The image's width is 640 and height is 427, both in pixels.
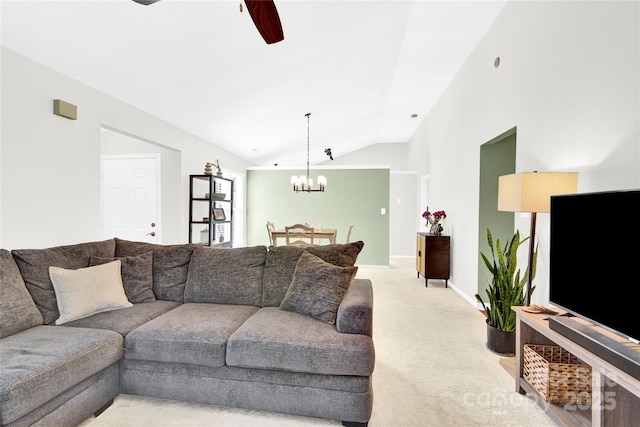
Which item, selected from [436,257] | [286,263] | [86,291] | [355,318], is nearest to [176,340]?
[86,291]

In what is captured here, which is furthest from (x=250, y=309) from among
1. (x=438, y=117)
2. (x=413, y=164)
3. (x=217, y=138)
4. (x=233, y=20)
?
(x=413, y=164)

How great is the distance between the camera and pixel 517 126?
3021 mm

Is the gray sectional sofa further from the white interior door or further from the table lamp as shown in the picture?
the white interior door

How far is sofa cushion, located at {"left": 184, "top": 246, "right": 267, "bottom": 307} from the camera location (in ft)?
8.09

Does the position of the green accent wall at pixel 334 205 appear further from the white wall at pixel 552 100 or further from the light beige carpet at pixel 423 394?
the light beige carpet at pixel 423 394

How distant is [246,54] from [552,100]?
280 centimetres

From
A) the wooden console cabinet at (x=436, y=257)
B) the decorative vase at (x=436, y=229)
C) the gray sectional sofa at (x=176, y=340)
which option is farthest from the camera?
the decorative vase at (x=436, y=229)

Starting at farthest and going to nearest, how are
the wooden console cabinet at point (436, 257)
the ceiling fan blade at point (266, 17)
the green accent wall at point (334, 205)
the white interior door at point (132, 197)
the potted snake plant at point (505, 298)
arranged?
the green accent wall at point (334, 205), the wooden console cabinet at point (436, 257), the white interior door at point (132, 197), the potted snake plant at point (505, 298), the ceiling fan blade at point (266, 17)

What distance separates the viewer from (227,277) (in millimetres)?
2498

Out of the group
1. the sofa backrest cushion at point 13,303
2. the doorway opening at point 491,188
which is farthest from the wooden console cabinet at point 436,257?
the sofa backrest cushion at point 13,303

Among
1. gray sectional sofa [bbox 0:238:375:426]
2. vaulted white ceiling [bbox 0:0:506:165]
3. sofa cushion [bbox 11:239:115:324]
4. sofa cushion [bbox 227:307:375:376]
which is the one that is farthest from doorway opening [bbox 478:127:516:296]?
sofa cushion [bbox 11:239:115:324]

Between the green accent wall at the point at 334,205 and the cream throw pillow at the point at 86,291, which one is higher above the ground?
the green accent wall at the point at 334,205

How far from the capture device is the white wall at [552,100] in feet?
5.85

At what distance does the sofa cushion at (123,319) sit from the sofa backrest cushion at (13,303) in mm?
195
